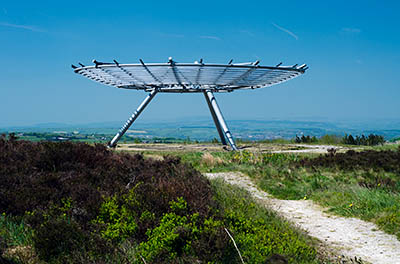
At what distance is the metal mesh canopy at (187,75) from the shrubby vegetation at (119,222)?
1269 cm

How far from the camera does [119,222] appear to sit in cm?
569

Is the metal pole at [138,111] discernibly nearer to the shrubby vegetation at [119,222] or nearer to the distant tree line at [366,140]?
the distant tree line at [366,140]

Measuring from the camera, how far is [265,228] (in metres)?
6.36

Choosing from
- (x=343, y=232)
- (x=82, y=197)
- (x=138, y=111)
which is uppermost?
(x=138, y=111)

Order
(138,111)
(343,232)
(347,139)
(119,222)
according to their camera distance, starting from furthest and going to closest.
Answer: (347,139) < (138,111) < (343,232) < (119,222)

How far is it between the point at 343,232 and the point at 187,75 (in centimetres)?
1547

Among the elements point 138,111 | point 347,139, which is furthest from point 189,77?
point 347,139

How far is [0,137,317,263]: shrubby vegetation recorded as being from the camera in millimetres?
4852

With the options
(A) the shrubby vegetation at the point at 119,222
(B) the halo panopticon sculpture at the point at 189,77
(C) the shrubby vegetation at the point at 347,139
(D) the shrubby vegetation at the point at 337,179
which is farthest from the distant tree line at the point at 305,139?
(A) the shrubby vegetation at the point at 119,222

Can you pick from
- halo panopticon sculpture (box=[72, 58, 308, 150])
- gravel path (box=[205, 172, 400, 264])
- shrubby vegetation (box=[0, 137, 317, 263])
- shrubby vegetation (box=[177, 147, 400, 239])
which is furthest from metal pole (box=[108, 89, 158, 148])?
shrubby vegetation (box=[0, 137, 317, 263])

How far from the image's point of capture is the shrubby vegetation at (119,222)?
4.85 metres

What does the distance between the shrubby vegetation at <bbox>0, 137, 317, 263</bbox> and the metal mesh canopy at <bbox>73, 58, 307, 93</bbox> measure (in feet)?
41.6

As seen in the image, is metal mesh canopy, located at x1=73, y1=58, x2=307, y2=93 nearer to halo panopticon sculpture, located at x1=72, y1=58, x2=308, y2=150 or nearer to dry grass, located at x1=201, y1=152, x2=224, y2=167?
halo panopticon sculpture, located at x1=72, y1=58, x2=308, y2=150

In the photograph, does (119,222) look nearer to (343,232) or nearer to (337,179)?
(343,232)
